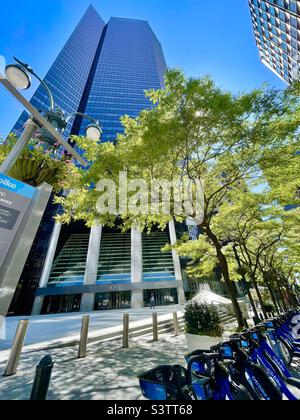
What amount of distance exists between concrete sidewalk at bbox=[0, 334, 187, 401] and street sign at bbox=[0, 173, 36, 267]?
322 cm

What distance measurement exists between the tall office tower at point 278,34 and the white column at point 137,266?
3433 centimetres

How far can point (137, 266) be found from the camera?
30.2 m

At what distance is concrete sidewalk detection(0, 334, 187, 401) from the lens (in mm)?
3520

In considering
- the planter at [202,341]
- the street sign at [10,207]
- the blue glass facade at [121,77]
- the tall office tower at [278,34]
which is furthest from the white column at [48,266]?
the tall office tower at [278,34]

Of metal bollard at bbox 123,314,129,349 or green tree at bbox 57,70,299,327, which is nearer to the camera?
green tree at bbox 57,70,299,327

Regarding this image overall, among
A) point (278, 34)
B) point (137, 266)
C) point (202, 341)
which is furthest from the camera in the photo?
point (278, 34)

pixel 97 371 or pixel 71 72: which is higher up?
pixel 71 72

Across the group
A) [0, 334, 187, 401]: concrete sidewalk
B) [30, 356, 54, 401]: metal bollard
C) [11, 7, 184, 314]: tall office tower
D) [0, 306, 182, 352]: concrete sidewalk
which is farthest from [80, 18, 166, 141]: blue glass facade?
[30, 356, 54, 401]: metal bollard

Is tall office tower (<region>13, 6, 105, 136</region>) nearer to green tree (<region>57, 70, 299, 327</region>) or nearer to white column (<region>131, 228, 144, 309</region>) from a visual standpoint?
white column (<region>131, 228, 144, 309</region>)

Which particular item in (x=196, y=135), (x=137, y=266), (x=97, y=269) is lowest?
(x=196, y=135)

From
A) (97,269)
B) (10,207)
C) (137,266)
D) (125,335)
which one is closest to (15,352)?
(125,335)

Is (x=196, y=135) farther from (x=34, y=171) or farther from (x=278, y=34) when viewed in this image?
(x=278, y=34)

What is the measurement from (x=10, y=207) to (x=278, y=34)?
53.0m

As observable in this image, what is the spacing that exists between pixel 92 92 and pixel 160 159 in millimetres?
74869
